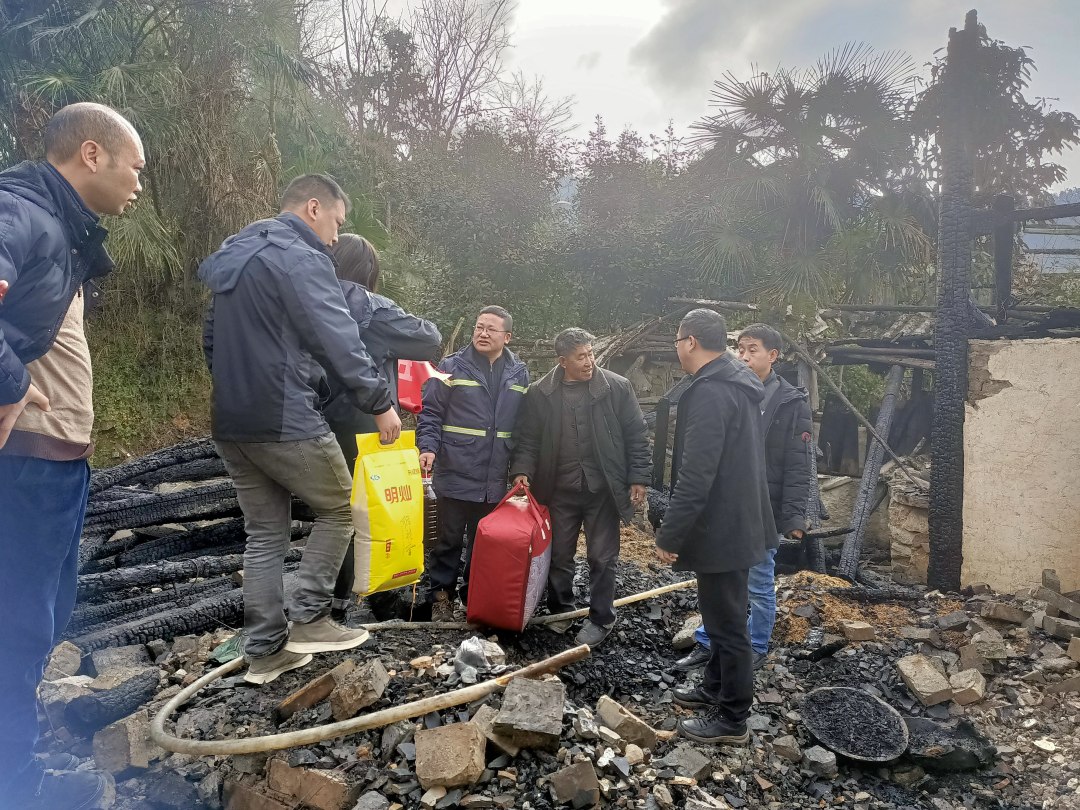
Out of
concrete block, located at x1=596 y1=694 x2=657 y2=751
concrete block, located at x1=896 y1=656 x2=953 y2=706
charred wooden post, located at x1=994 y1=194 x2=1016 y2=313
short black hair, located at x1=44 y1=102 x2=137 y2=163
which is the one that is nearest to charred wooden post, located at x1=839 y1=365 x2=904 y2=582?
charred wooden post, located at x1=994 y1=194 x2=1016 y2=313

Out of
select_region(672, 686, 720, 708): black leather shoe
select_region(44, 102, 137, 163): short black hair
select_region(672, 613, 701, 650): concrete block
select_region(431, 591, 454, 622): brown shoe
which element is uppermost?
select_region(44, 102, 137, 163): short black hair

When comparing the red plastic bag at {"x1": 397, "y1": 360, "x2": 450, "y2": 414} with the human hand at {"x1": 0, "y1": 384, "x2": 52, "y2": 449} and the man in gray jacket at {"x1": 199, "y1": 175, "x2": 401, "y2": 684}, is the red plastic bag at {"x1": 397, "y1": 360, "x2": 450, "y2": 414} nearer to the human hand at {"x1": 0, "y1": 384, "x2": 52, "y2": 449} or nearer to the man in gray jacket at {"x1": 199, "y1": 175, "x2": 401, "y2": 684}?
the man in gray jacket at {"x1": 199, "y1": 175, "x2": 401, "y2": 684}

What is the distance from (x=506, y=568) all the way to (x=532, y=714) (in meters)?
1.13

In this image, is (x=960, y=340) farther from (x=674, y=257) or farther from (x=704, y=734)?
(x=674, y=257)

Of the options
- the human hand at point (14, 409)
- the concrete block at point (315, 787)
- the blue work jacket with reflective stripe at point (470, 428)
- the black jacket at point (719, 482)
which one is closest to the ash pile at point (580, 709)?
the concrete block at point (315, 787)

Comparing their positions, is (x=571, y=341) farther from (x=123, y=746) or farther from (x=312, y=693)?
(x=123, y=746)

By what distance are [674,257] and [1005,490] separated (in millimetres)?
7744

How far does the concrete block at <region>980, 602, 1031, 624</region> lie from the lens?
435 cm

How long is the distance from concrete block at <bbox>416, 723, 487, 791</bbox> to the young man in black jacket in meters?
1.84

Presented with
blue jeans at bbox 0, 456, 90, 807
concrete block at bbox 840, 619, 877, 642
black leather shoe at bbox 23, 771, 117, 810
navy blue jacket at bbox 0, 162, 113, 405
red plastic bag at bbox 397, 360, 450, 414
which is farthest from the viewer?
concrete block at bbox 840, 619, 877, 642

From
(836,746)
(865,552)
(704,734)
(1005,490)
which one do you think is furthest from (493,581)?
(865,552)

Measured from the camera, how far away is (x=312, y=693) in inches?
104

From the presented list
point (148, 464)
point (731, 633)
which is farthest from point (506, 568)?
point (148, 464)

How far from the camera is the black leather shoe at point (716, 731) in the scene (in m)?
3.00
